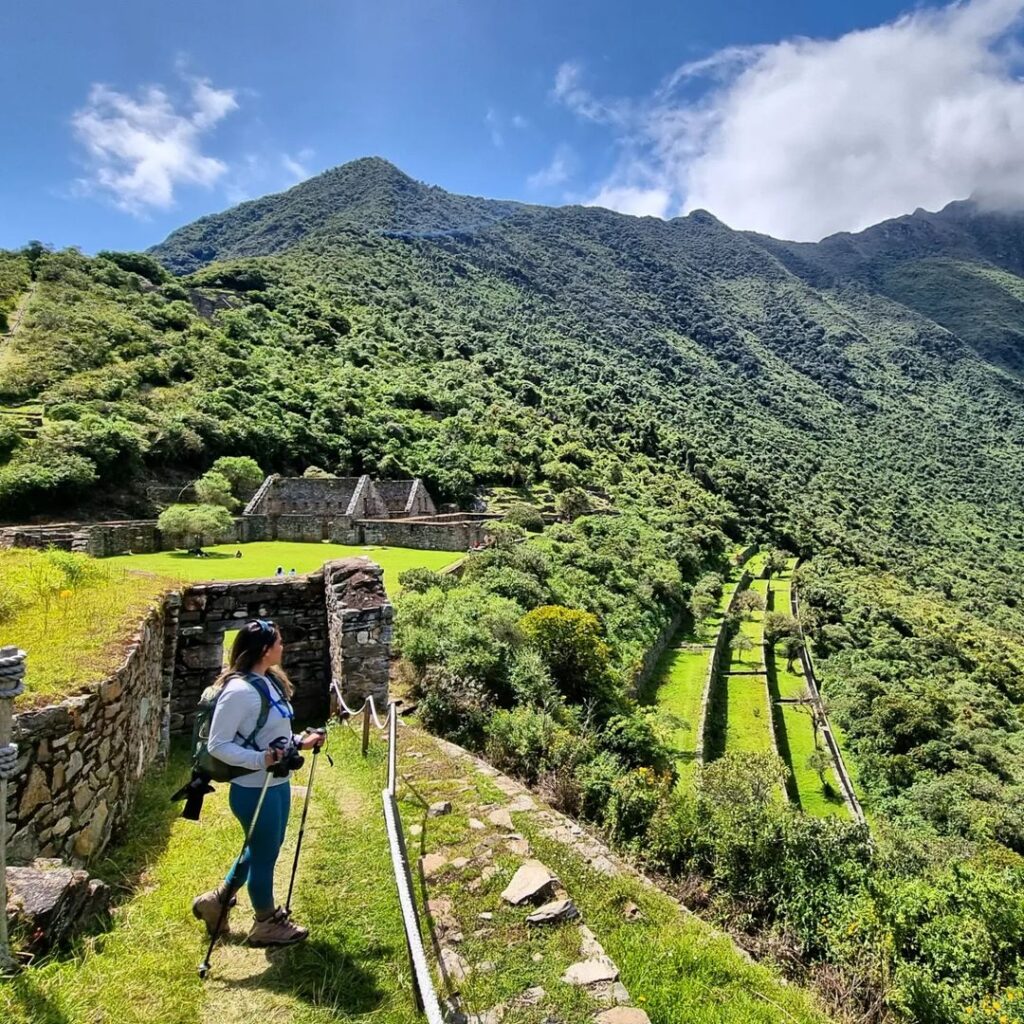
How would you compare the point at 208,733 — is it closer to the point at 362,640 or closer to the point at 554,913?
the point at 554,913

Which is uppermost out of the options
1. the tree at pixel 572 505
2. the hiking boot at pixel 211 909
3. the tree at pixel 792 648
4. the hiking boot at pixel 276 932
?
the tree at pixel 572 505

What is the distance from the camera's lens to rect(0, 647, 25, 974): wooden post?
109 inches

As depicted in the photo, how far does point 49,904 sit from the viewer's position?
325 centimetres

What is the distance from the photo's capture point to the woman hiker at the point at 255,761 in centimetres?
360

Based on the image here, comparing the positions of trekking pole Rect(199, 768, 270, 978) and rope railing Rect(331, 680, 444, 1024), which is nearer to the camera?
rope railing Rect(331, 680, 444, 1024)

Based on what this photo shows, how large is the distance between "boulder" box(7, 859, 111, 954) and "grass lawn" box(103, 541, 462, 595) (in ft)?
36.6

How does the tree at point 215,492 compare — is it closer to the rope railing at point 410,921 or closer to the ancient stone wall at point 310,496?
the ancient stone wall at point 310,496

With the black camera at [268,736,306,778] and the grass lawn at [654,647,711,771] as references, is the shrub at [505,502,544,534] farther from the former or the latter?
the black camera at [268,736,306,778]

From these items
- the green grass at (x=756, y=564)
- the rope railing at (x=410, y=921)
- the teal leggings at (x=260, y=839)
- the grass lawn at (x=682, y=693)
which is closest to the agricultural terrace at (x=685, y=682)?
the grass lawn at (x=682, y=693)

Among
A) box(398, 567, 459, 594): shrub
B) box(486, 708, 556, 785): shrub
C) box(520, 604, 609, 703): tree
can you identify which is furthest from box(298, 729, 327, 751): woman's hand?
box(520, 604, 609, 703): tree

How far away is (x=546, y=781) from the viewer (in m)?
7.55

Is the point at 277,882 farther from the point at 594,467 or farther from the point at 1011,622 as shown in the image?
the point at 1011,622

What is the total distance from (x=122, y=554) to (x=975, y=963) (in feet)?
76.7

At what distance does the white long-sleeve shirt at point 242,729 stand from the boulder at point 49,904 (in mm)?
974
